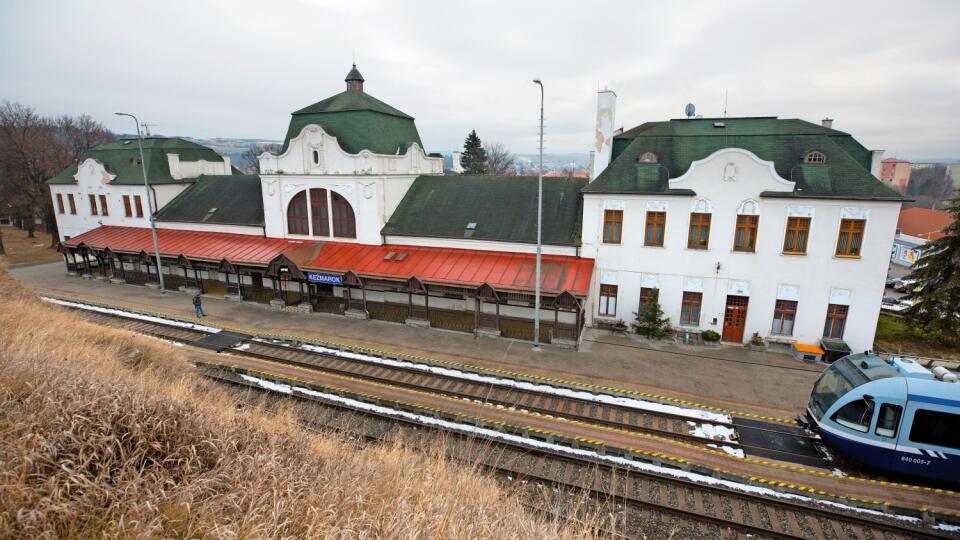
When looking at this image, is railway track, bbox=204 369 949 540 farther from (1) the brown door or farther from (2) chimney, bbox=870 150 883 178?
(2) chimney, bbox=870 150 883 178

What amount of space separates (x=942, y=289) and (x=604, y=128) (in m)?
18.3

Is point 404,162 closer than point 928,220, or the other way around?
point 404,162

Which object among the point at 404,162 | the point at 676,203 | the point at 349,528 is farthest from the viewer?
the point at 404,162

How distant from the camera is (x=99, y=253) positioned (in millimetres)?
32312

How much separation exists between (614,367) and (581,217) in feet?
29.4

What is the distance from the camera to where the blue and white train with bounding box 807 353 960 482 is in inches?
439

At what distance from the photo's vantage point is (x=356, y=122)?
89.1 ft

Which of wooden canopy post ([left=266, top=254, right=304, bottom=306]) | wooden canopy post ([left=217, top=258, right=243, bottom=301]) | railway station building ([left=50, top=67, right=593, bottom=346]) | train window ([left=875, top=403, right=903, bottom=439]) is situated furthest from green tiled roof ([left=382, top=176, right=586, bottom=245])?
train window ([left=875, top=403, right=903, bottom=439])

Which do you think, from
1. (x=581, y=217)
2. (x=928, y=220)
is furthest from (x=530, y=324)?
(x=928, y=220)

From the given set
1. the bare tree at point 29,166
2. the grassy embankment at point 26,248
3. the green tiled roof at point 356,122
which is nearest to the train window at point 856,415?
the green tiled roof at point 356,122

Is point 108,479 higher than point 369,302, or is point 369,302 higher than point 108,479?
point 108,479

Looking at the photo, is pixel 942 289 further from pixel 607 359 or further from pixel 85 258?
pixel 85 258

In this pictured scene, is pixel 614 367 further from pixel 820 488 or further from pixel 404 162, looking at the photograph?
pixel 404 162

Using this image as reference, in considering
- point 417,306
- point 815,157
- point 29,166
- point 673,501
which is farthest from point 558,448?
point 29,166
